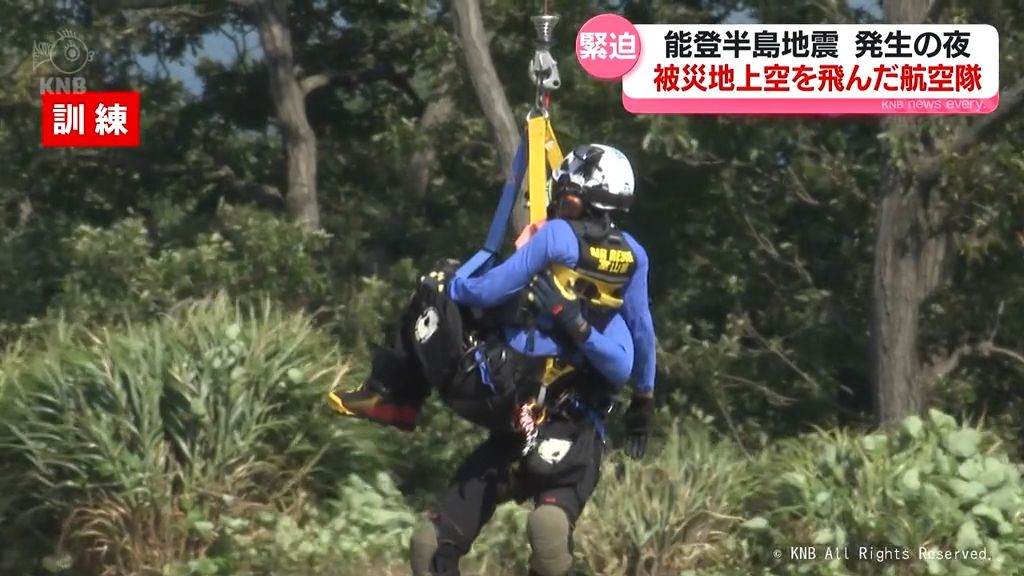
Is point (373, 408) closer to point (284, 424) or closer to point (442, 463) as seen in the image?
point (284, 424)

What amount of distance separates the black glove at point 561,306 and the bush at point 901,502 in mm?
2006

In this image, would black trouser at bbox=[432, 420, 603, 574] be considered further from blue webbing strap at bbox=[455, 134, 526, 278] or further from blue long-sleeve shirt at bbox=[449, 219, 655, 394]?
blue webbing strap at bbox=[455, 134, 526, 278]

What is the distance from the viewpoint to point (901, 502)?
25.8 ft

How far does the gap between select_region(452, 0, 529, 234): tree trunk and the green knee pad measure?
7.46 metres

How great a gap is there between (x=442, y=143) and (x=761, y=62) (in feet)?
20.1

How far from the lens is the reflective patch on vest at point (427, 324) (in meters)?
6.64

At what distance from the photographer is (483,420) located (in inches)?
264

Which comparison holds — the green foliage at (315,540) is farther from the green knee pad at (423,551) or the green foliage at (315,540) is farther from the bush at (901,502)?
the bush at (901,502)

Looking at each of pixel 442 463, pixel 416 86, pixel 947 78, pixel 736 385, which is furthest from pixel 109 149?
pixel 947 78

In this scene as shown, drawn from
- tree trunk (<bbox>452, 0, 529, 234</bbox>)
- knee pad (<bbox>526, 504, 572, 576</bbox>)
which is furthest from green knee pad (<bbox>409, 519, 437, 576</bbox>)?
tree trunk (<bbox>452, 0, 529, 234</bbox>)

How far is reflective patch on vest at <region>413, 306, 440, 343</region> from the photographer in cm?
664

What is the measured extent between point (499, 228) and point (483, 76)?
7471 mm
